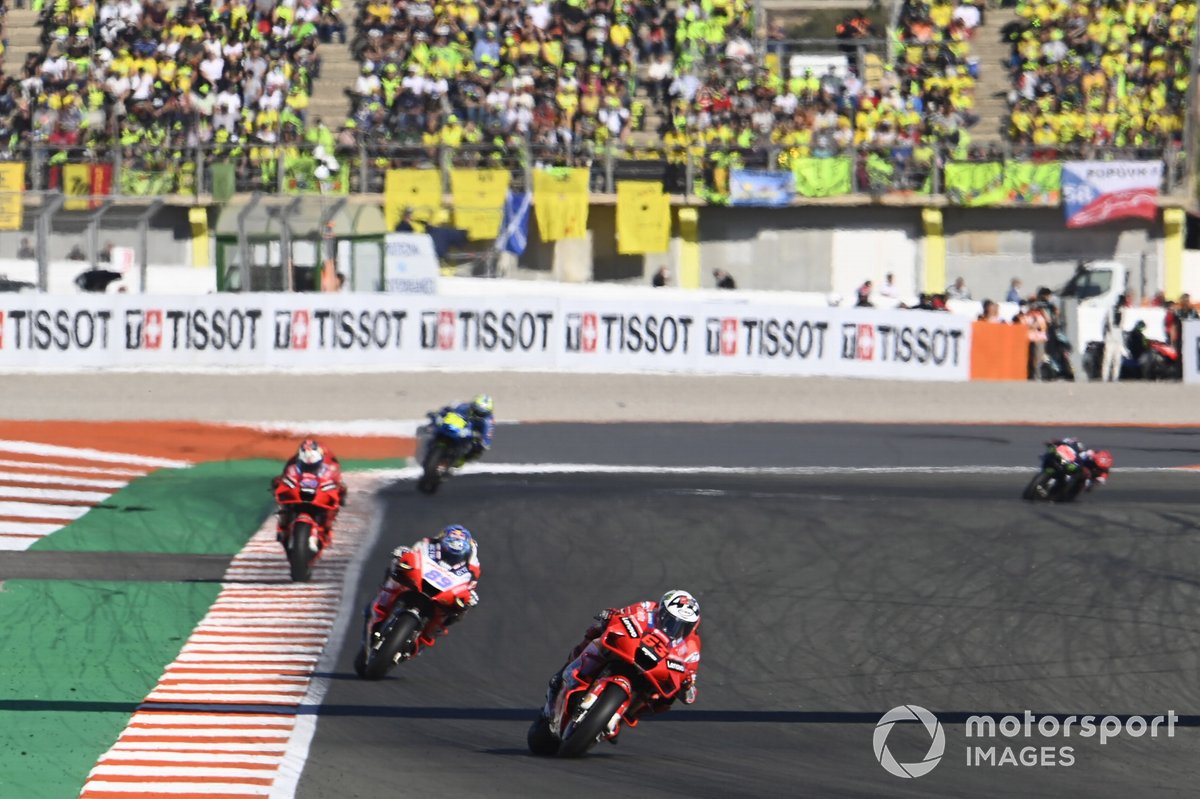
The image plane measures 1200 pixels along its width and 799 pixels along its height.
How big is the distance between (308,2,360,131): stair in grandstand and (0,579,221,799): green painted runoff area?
2107 cm

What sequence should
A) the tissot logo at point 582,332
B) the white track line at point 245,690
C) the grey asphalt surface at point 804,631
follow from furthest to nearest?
the tissot logo at point 582,332
the grey asphalt surface at point 804,631
the white track line at point 245,690

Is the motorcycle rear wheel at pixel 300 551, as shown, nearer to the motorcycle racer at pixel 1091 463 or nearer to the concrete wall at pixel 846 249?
the motorcycle racer at pixel 1091 463

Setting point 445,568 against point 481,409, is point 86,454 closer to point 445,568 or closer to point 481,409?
point 481,409

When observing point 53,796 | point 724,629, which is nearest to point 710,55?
point 724,629

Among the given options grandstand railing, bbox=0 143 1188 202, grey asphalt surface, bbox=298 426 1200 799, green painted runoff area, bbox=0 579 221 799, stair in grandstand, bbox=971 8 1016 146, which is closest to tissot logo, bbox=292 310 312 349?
grandstand railing, bbox=0 143 1188 202

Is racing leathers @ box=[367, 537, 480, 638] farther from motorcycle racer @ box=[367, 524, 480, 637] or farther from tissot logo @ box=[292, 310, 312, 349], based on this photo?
tissot logo @ box=[292, 310, 312, 349]

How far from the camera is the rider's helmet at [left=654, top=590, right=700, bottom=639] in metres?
9.62

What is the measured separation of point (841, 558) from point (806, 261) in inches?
763

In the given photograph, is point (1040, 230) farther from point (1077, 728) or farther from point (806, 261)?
point (1077, 728)

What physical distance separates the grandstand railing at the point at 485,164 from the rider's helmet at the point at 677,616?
23.8 metres

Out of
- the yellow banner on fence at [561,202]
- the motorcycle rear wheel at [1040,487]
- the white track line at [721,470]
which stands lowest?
the white track line at [721,470]

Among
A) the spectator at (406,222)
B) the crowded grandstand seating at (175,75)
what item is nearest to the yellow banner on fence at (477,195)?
the spectator at (406,222)

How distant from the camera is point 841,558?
15578mm

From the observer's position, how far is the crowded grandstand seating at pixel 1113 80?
3306 centimetres
